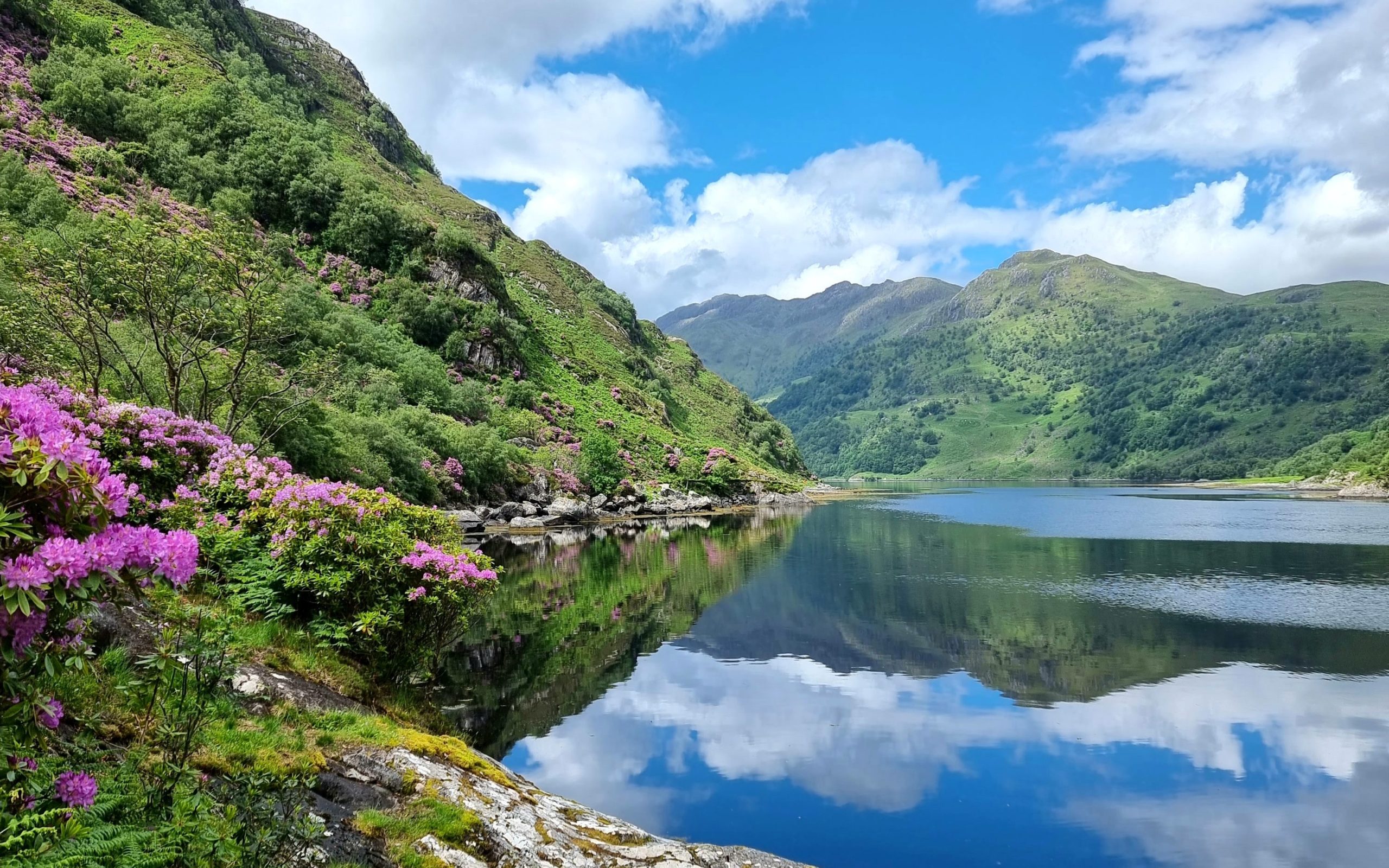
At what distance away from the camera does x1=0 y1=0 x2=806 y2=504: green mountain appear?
91.6ft

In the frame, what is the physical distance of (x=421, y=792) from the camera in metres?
10.3

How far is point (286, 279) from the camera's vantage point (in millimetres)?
49188

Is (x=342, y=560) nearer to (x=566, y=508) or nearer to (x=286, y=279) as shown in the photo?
(x=286, y=279)

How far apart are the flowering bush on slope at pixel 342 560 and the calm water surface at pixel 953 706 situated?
187 inches

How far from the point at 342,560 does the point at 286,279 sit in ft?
140

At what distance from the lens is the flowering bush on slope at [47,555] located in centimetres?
397

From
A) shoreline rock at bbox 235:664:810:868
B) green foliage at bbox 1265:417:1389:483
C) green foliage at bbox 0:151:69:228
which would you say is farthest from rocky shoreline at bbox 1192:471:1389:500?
green foliage at bbox 0:151:69:228

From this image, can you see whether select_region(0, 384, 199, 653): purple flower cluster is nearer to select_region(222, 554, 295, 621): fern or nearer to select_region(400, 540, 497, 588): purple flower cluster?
select_region(222, 554, 295, 621): fern

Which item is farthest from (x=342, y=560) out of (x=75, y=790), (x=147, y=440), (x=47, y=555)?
(x=47, y=555)

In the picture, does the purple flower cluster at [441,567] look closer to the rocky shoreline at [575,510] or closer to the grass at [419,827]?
the grass at [419,827]

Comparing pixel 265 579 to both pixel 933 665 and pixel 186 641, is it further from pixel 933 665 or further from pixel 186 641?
pixel 933 665

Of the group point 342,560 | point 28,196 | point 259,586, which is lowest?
point 259,586

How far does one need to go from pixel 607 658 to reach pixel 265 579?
619 inches

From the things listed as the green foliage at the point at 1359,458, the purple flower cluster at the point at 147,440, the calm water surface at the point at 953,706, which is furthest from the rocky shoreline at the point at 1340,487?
the purple flower cluster at the point at 147,440
